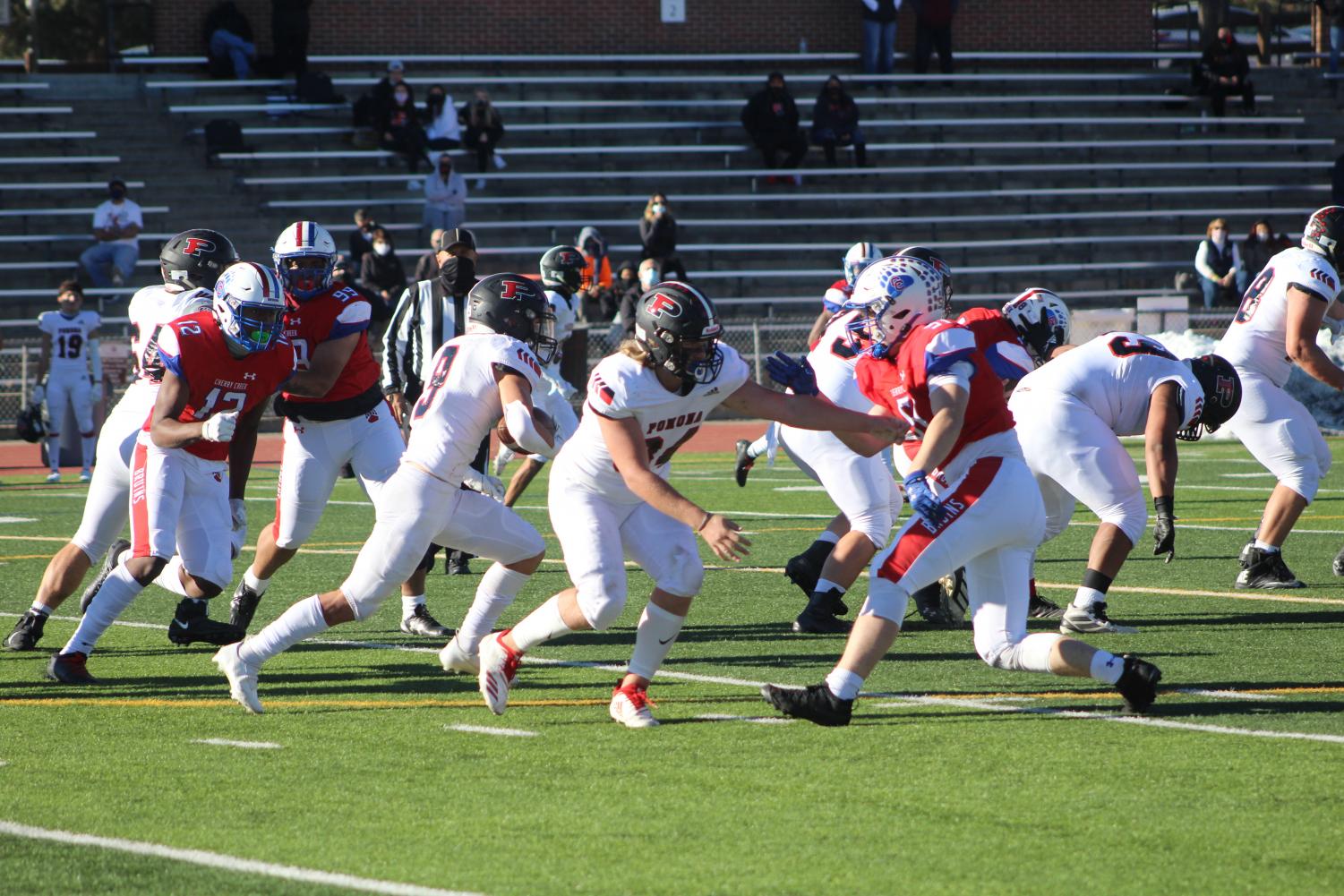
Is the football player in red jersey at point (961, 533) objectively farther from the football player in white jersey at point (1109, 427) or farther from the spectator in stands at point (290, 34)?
the spectator in stands at point (290, 34)

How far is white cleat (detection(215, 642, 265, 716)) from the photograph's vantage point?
6867 mm

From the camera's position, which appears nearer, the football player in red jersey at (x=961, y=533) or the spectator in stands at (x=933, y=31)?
the football player in red jersey at (x=961, y=533)

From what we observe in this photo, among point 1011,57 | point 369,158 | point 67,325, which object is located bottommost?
point 67,325

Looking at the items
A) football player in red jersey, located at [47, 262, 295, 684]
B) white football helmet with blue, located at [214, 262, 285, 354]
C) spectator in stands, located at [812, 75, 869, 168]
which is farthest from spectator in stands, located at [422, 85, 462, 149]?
white football helmet with blue, located at [214, 262, 285, 354]

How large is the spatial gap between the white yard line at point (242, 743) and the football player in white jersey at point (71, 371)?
42.1 ft

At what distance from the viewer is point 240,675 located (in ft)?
22.6

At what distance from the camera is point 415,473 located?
692cm

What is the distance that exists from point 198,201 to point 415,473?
2028cm

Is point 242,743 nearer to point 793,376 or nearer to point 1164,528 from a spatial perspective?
point 793,376

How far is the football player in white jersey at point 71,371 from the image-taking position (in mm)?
18562

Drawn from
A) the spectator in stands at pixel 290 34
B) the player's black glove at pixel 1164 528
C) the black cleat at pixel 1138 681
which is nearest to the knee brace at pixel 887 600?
the black cleat at pixel 1138 681

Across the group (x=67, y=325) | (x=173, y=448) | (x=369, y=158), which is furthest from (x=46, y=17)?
(x=173, y=448)

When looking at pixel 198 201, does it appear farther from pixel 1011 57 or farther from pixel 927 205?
pixel 1011 57

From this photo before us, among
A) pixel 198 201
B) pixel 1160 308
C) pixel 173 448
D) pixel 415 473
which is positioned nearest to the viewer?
pixel 415 473
